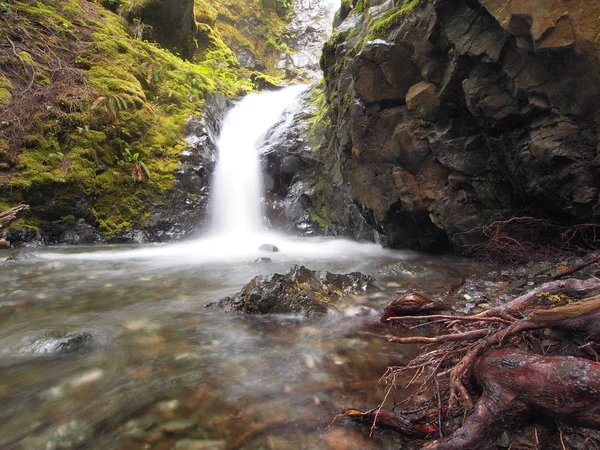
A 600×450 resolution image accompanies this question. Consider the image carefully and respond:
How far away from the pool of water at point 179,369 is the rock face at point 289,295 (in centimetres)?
17

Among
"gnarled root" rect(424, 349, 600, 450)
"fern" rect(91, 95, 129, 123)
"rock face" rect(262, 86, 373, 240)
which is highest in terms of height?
"fern" rect(91, 95, 129, 123)

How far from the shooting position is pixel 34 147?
7.95 meters

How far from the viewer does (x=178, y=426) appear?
1830mm

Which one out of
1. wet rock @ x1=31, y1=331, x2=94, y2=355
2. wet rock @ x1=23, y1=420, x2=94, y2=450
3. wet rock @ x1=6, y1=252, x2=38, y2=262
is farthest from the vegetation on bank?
wet rock @ x1=23, y1=420, x2=94, y2=450

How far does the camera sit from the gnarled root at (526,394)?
120 cm

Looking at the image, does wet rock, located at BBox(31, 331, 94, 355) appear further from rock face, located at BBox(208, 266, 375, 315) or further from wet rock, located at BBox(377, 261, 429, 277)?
wet rock, located at BBox(377, 261, 429, 277)

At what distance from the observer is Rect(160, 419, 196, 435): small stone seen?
1.79 meters

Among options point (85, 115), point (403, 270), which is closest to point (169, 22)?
point (85, 115)

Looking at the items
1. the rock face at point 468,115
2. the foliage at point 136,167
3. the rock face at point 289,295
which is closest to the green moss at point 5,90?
the foliage at point 136,167

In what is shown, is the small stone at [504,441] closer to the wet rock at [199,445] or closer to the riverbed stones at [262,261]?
the wet rock at [199,445]

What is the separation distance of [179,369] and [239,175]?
10.1m

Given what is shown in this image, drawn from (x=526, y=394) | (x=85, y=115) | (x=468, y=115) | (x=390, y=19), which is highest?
(x=390, y=19)

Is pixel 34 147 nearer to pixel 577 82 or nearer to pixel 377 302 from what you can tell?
pixel 377 302

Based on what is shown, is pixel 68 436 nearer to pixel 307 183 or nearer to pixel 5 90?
pixel 307 183
